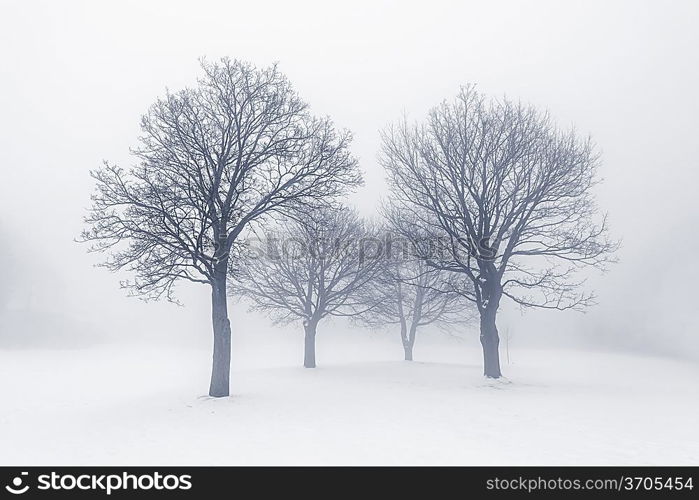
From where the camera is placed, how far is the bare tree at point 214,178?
17000mm

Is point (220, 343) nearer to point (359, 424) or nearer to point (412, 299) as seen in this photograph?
point (359, 424)

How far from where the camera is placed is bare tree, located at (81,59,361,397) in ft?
55.8

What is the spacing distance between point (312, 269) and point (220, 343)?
13715 millimetres

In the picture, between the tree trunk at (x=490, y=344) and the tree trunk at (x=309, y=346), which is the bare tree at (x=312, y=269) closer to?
the tree trunk at (x=309, y=346)

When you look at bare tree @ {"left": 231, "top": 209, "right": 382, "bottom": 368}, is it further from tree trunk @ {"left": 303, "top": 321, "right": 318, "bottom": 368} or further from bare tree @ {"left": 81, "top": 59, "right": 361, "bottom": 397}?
bare tree @ {"left": 81, "top": 59, "right": 361, "bottom": 397}

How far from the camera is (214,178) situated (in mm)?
18375

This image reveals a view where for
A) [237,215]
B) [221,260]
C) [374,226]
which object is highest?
[374,226]

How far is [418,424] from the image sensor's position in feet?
41.6

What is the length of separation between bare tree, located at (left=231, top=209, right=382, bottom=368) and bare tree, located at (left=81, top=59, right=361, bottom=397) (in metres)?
10.7

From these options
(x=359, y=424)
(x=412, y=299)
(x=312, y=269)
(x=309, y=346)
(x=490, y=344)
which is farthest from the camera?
(x=412, y=299)

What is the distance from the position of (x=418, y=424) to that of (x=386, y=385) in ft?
28.0

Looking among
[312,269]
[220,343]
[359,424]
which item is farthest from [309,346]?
[359,424]
